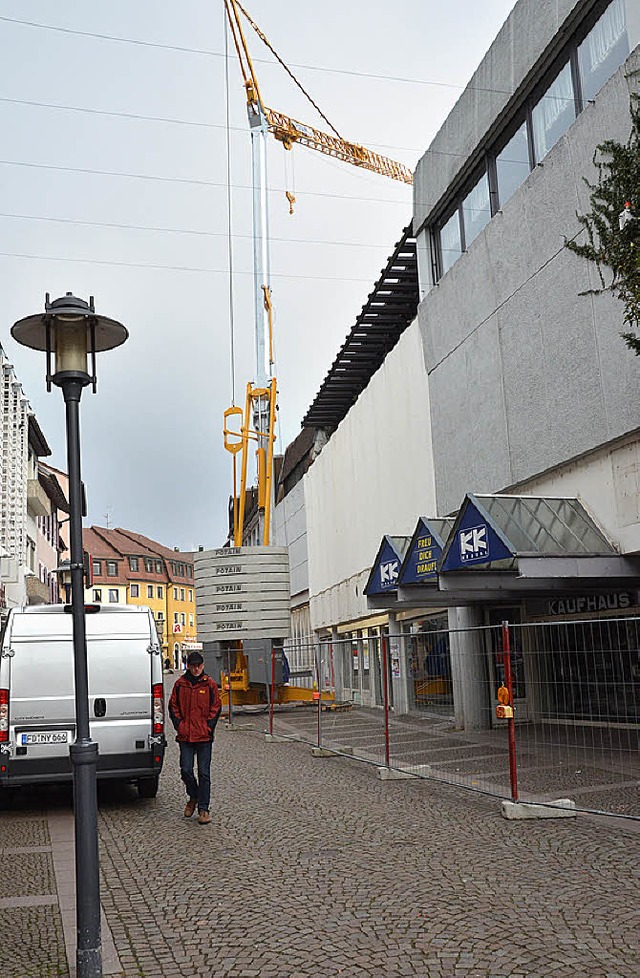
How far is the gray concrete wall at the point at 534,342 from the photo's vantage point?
46.2 feet

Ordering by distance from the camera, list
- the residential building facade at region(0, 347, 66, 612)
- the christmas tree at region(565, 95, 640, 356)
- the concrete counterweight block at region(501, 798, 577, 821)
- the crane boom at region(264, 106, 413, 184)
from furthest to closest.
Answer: the crane boom at region(264, 106, 413, 184) < the residential building facade at region(0, 347, 66, 612) < the concrete counterweight block at region(501, 798, 577, 821) < the christmas tree at region(565, 95, 640, 356)

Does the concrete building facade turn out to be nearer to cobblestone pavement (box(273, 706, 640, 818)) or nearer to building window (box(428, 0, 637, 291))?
building window (box(428, 0, 637, 291))

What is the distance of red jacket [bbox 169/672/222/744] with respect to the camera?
1073 cm

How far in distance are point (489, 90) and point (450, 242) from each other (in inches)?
144

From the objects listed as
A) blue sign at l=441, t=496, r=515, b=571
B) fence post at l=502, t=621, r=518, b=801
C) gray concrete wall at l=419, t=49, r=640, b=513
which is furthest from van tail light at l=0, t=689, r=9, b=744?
gray concrete wall at l=419, t=49, r=640, b=513

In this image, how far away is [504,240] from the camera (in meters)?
17.7

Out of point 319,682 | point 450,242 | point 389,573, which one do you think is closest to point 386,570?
point 389,573

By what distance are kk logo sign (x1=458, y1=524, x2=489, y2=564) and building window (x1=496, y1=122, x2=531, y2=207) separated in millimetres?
6261

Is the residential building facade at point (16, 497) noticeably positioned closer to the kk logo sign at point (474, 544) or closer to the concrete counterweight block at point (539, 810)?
the kk logo sign at point (474, 544)

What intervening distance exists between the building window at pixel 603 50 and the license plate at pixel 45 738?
36.0ft

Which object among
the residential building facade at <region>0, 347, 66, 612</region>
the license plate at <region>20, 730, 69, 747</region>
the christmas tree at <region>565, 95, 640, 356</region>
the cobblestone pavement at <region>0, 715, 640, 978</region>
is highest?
the residential building facade at <region>0, 347, 66, 612</region>

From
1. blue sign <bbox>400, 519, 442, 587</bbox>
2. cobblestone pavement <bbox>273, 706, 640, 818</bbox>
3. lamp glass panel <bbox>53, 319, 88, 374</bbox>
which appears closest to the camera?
lamp glass panel <bbox>53, 319, 88, 374</bbox>

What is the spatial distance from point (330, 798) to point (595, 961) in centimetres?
658

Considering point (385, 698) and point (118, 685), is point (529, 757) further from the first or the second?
point (118, 685)
